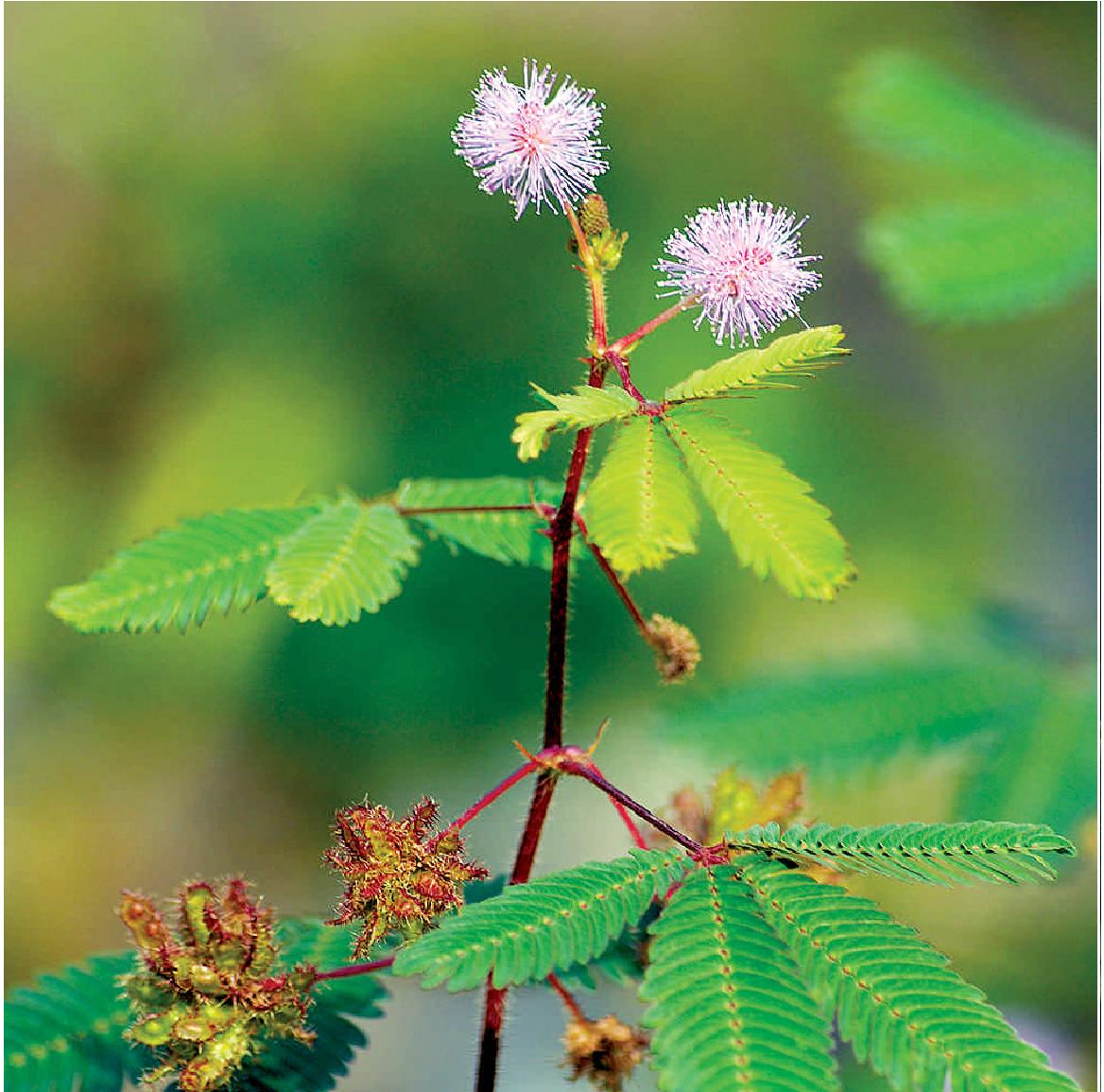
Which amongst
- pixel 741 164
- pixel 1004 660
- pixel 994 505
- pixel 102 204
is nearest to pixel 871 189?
pixel 741 164

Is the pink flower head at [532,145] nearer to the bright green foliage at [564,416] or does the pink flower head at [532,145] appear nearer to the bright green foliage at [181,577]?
the bright green foliage at [564,416]

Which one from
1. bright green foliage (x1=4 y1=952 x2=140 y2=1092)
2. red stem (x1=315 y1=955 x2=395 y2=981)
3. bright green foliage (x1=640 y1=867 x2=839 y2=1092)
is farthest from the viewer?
bright green foliage (x1=4 y1=952 x2=140 y2=1092)

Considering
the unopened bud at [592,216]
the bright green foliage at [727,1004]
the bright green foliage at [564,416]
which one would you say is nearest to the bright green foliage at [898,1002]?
the bright green foliage at [727,1004]

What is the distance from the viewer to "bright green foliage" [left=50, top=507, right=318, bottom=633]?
0.91 metres

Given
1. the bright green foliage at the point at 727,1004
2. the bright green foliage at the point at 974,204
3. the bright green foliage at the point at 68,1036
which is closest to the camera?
the bright green foliage at the point at 727,1004

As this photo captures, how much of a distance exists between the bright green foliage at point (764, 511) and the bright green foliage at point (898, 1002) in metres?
0.17

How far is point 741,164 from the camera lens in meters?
2.60

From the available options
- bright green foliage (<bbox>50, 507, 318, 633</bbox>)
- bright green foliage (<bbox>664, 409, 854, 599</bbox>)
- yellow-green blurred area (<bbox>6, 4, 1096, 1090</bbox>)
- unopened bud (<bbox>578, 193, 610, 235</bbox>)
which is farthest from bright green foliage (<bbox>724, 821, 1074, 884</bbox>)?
yellow-green blurred area (<bbox>6, 4, 1096, 1090</bbox>)

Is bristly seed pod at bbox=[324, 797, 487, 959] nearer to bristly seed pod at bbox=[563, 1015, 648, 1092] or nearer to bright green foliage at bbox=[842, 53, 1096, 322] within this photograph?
bristly seed pod at bbox=[563, 1015, 648, 1092]

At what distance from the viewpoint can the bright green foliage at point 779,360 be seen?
65cm

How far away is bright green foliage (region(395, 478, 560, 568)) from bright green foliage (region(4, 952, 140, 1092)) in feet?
1.33

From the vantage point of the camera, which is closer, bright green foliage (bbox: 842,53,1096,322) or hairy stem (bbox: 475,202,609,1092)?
hairy stem (bbox: 475,202,609,1092)

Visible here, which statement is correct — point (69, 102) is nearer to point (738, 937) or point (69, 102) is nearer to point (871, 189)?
point (871, 189)

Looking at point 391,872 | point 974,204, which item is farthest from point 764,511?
point 974,204
